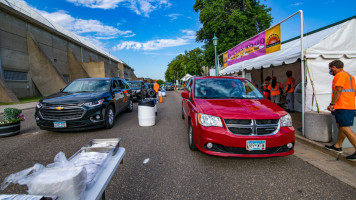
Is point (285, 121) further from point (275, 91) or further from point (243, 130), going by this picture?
point (275, 91)

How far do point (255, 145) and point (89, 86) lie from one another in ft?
18.7

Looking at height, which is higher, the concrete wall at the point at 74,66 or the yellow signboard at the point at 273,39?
the concrete wall at the point at 74,66

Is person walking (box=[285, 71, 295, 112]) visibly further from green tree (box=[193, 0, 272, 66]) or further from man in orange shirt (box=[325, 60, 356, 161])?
green tree (box=[193, 0, 272, 66])

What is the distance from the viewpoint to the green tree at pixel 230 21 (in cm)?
1881

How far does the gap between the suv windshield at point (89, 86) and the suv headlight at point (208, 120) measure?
4.24 m

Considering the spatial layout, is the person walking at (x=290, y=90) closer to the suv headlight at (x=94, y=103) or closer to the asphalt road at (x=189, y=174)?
the asphalt road at (x=189, y=174)

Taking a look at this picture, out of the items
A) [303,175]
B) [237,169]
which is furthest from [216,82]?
[303,175]

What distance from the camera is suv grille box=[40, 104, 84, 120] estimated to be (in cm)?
462

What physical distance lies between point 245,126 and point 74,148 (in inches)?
145

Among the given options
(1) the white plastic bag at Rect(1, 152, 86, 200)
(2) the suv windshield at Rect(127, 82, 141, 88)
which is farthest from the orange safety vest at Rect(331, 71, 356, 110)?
(2) the suv windshield at Rect(127, 82, 141, 88)

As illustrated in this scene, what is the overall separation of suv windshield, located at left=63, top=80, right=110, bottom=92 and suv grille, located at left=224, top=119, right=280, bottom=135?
187 inches

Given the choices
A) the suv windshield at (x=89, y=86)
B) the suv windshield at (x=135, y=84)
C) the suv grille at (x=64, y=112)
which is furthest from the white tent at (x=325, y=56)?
the suv windshield at (x=135, y=84)

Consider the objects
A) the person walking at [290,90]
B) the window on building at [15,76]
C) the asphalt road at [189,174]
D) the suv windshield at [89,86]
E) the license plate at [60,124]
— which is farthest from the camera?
the window on building at [15,76]

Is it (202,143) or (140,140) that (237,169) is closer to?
(202,143)
